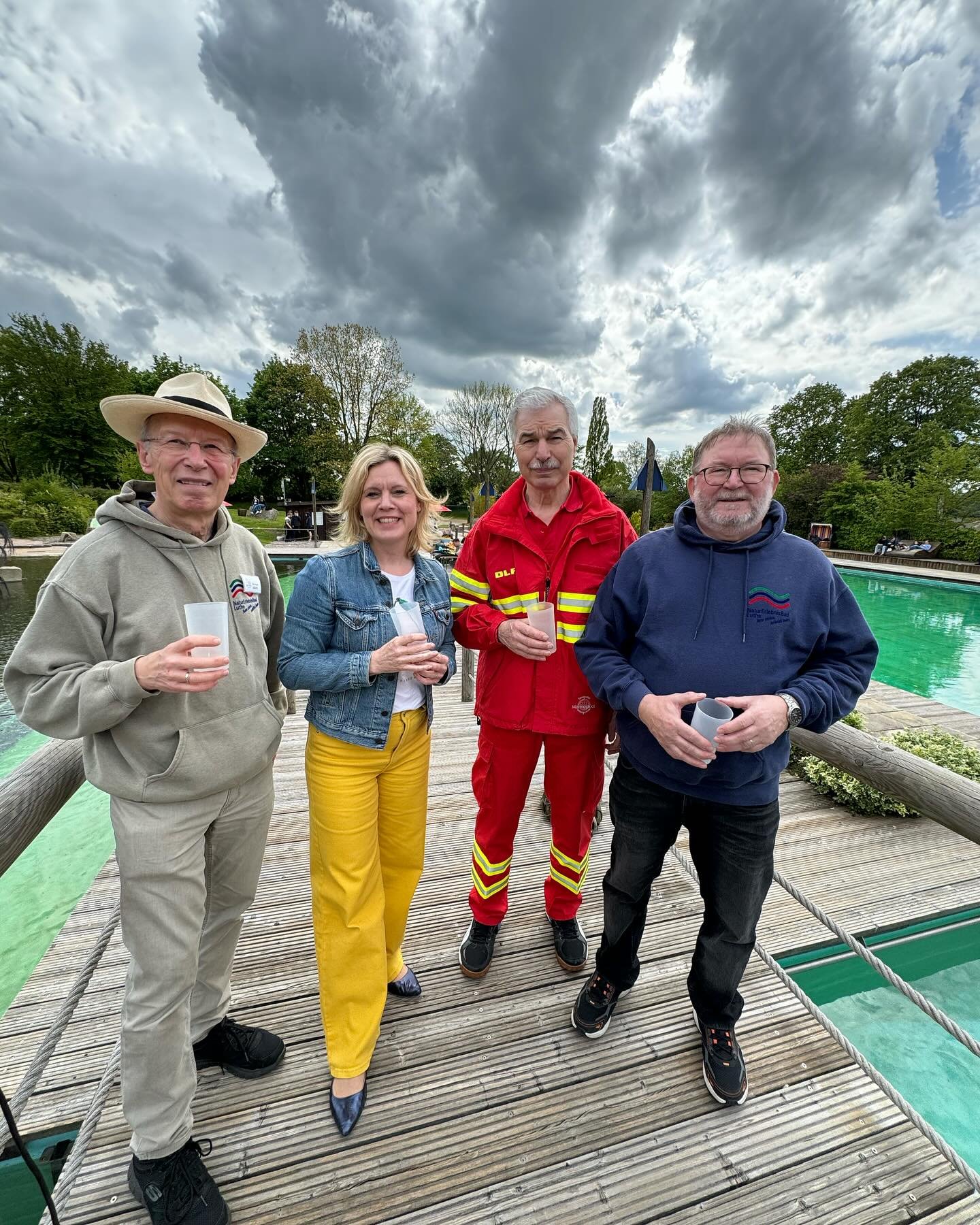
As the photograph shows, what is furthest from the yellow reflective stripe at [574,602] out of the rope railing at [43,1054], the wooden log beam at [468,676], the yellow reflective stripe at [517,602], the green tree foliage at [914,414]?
the green tree foliage at [914,414]

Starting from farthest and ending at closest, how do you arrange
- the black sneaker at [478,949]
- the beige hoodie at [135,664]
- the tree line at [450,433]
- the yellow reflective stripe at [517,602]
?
1. the tree line at [450,433]
2. the black sneaker at [478,949]
3. the yellow reflective stripe at [517,602]
4. the beige hoodie at [135,664]

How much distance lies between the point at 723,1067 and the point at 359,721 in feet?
5.80

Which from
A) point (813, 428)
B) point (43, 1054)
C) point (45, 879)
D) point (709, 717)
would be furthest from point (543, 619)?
point (813, 428)

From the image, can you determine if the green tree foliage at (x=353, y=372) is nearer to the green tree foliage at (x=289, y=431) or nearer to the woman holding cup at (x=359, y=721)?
the green tree foliage at (x=289, y=431)

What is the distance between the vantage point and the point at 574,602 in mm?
2000

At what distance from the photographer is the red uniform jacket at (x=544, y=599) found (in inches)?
78.6

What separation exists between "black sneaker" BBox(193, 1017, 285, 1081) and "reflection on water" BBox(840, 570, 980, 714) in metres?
8.32

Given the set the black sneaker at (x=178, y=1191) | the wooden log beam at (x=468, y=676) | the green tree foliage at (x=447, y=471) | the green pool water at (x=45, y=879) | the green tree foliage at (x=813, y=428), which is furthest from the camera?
the green tree foliage at (x=447, y=471)

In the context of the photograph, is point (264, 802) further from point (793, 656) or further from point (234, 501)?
point (234, 501)

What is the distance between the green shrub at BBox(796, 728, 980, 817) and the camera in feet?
13.0

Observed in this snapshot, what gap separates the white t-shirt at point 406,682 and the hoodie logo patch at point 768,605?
1158mm

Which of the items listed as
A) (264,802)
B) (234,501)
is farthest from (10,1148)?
(234,501)

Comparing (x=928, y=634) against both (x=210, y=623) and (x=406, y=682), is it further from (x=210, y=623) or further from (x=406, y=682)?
(x=210, y=623)

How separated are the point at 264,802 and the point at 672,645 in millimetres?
Answer: 1478
